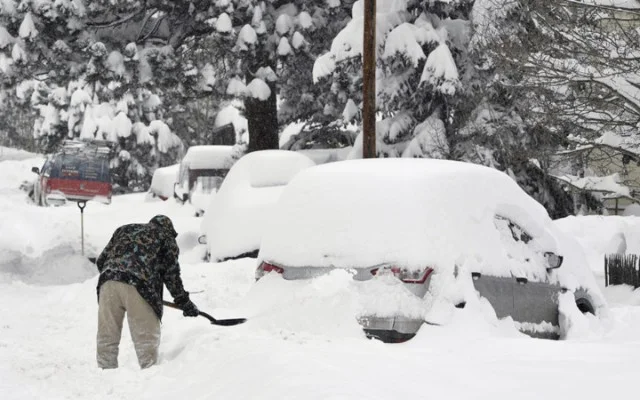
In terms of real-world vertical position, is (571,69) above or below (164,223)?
above

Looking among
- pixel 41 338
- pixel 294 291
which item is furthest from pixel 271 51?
pixel 294 291

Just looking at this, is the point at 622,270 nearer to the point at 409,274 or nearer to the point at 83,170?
the point at 409,274

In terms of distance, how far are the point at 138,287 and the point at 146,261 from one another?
230 mm

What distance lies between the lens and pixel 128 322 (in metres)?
7.94

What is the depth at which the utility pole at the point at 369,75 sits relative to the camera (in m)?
17.7

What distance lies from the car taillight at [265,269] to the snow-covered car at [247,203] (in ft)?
15.9

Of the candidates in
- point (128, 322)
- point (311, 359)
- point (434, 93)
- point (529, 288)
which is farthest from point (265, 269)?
point (434, 93)

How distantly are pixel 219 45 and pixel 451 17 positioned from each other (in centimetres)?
503

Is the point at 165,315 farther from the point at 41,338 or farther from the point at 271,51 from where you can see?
the point at 271,51

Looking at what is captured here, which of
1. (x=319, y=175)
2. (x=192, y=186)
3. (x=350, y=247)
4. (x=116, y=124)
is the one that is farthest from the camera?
(x=116, y=124)

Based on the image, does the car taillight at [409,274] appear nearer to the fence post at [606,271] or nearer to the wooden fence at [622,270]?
the wooden fence at [622,270]

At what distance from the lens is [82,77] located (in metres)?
21.9

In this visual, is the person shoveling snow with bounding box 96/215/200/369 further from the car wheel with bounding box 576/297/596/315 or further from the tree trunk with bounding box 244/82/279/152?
the tree trunk with bounding box 244/82/279/152

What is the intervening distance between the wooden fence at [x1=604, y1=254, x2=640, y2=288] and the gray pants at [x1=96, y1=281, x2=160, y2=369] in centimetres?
984
